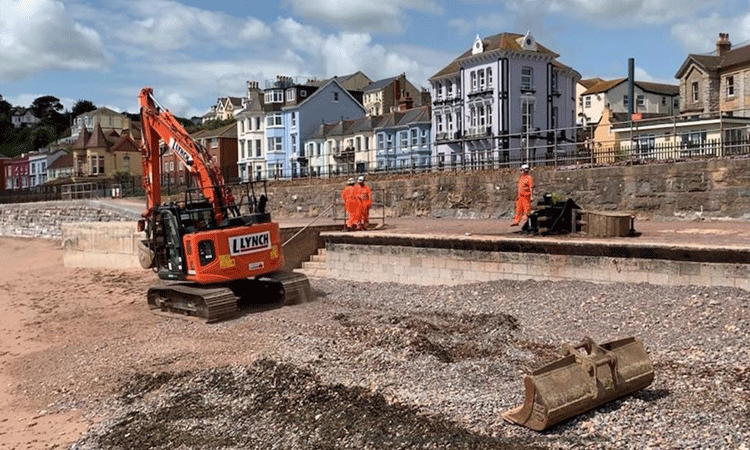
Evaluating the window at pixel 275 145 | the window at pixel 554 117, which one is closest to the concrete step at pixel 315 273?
the window at pixel 554 117

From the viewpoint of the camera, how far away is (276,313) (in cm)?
1302

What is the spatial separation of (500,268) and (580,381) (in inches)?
295

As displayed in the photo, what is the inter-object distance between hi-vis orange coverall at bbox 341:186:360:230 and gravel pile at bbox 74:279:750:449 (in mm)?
6493

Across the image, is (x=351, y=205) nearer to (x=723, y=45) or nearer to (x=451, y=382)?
(x=451, y=382)

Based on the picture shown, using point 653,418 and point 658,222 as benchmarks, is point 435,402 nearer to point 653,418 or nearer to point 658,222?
point 653,418

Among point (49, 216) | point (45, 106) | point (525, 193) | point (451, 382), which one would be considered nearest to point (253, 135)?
point (49, 216)

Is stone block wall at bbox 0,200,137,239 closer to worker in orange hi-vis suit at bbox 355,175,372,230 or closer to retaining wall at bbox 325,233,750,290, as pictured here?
worker in orange hi-vis suit at bbox 355,175,372,230

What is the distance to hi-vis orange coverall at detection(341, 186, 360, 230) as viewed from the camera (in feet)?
60.5

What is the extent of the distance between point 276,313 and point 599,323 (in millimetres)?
5818

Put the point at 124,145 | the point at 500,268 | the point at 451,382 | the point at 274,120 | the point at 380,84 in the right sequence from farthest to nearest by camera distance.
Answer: the point at 124,145
the point at 380,84
the point at 274,120
the point at 500,268
the point at 451,382

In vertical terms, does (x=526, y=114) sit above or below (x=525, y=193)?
above

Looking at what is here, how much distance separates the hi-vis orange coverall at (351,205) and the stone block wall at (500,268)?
1.34 meters

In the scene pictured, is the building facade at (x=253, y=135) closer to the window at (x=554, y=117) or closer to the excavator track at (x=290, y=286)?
the window at (x=554, y=117)

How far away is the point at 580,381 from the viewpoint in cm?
644
